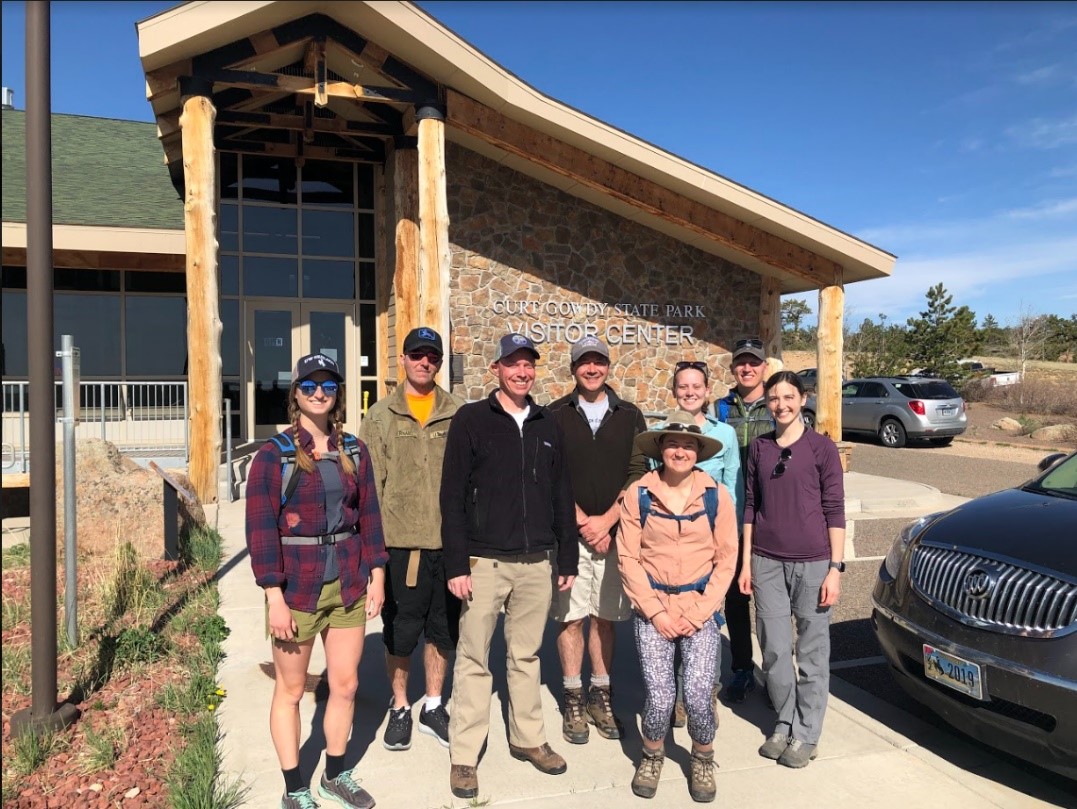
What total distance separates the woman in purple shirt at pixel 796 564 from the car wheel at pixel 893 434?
16.7m

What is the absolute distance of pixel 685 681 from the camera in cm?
327

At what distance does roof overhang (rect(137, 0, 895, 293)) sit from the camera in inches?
324

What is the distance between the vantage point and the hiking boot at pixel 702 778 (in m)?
3.25

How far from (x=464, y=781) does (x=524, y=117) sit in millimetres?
8643

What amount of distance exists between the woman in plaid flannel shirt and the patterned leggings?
3.79 ft

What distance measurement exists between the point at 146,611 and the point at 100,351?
27.7ft

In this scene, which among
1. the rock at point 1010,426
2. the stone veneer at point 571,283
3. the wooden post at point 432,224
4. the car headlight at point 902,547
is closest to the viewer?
the car headlight at point 902,547

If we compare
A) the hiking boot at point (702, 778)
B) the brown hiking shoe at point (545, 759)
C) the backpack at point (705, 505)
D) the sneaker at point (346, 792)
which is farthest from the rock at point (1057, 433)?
the sneaker at point (346, 792)

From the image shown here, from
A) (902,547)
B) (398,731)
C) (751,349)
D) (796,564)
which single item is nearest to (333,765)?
(398,731)

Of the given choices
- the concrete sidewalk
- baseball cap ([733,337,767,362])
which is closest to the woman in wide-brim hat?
the concrete sidewalk

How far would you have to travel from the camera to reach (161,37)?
8047 mm

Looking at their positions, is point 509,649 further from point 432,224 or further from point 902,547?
point 432,224

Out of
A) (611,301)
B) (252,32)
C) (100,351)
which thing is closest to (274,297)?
(100,351)

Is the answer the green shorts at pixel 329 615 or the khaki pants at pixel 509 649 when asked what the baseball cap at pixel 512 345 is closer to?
the khaki pants at pixel 509 649
